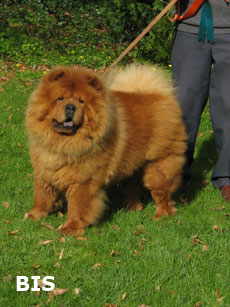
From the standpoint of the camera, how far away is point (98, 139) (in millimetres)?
3977

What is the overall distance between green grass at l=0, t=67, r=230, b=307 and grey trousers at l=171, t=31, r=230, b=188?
766 mm

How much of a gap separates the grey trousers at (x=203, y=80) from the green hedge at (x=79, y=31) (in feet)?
13.7

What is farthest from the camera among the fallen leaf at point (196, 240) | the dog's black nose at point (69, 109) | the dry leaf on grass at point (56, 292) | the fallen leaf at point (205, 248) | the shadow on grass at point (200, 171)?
the shadow on grass at point (200, 171)

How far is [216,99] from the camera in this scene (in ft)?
16.9

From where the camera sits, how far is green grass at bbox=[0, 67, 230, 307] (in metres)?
3.38

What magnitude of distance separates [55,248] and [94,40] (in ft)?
27.4

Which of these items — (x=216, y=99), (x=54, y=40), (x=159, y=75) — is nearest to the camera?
(x=159, y=75)

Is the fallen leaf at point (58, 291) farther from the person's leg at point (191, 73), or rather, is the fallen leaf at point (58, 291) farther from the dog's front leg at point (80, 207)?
the person's leg at point (191, 73)

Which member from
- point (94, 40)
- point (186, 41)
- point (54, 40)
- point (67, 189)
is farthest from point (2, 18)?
point (67, 189)

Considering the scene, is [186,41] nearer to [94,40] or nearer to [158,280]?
[158,280]

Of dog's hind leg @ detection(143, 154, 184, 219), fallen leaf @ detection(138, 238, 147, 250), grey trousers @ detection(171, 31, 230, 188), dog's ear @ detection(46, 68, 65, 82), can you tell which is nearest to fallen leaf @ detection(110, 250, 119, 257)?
fallen leaf @ detection(138, 238, 147, 250)

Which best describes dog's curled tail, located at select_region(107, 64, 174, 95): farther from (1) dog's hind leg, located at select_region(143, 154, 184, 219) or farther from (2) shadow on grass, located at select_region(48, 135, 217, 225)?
(2) shadow on grass, located at select_region(48, 135, 217, 225)

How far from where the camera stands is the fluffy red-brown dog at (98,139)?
3.89 meters

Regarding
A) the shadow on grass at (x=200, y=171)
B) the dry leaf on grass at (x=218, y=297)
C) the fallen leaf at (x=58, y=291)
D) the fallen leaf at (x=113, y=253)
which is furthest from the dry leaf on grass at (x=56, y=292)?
the shadow on grass at (x=200, y=171)
